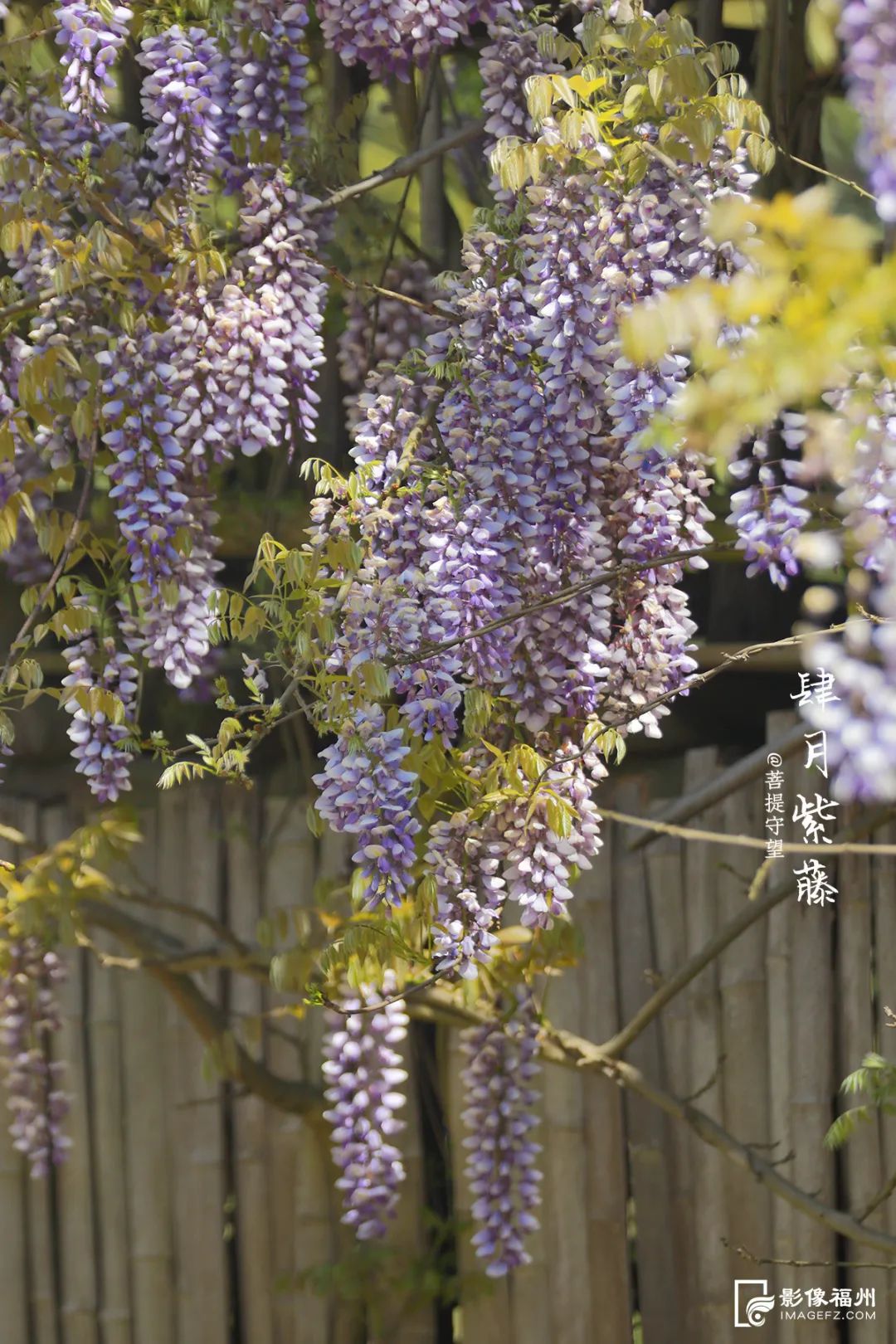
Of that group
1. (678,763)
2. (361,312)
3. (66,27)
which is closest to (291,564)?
(66,27)

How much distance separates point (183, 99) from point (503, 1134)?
168 cm

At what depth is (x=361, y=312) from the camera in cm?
264

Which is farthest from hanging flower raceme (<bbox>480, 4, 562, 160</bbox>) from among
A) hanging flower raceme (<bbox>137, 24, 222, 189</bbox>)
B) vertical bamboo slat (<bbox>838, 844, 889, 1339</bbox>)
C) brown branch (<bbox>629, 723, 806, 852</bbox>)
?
vertical bamboo slat (<bbox>838, 844, 889, 1339</bbox>)

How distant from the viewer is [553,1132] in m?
2.73

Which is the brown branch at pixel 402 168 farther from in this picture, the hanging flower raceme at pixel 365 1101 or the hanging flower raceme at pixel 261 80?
the hanging flower raceme at pixel 365 1101

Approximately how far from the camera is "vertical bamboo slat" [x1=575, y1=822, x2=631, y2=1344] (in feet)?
8.83

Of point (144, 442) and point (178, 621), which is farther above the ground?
point (144, 442)

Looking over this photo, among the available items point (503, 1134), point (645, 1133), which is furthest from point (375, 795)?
point (645, 1133)

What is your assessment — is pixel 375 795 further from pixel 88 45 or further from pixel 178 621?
pixel 88 45

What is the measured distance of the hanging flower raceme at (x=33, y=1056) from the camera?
2.90 metres

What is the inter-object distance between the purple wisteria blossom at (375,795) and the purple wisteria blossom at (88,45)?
90 centimetres

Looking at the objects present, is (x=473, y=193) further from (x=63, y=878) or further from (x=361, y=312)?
(x=63, y=878)

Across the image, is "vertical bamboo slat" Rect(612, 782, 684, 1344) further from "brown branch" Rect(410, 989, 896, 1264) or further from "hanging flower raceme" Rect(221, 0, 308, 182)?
"hanging flower raceme" Rect(221, 0, 308, 182)

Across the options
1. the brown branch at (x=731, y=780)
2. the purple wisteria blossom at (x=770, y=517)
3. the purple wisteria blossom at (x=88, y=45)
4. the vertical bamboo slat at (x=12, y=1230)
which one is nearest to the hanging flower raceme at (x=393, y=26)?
the purple wisteria blossom at (x=88, y=45)
